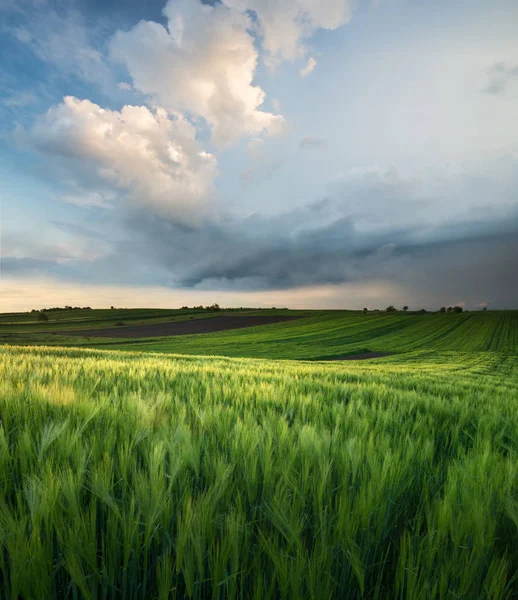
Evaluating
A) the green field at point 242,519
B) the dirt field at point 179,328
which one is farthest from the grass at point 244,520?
the dirt field at point 179,328

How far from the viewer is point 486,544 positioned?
90 centimetres

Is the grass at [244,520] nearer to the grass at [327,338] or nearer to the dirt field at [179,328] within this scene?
the grass at [327,338]

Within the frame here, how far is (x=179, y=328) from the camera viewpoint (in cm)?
7956

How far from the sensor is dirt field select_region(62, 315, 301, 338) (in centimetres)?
7050

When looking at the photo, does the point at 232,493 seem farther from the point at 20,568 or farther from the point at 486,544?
the point at 486,544

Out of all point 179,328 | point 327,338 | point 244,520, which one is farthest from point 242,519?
point 179,328

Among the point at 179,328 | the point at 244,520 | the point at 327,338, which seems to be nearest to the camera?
the point at 244,520

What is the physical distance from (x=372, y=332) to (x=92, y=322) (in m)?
78.5

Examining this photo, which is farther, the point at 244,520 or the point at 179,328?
the point at 179,328

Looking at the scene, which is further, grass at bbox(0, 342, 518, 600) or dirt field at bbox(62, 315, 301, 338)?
dirt field at bbox(62, 315, 301, 338)

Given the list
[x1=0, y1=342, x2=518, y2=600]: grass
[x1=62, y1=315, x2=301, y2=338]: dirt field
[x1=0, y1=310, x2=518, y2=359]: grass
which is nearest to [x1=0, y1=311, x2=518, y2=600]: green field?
[x1=0, y1=342, x2=518, y2=600]: grass

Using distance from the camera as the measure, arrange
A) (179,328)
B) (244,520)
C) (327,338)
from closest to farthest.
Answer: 1. (244,520)
2. (327,338)
3. (179,328)

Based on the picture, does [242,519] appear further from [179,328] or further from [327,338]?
[179,328]

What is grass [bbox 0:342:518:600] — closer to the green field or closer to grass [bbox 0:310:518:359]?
the green field
